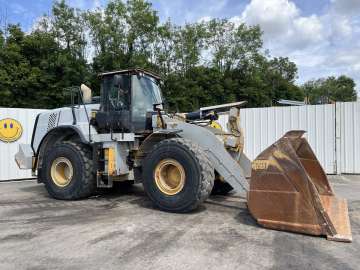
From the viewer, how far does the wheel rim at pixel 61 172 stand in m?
7.15

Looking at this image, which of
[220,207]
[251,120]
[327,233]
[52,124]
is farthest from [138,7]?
[327,233]

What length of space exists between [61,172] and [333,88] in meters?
67.3

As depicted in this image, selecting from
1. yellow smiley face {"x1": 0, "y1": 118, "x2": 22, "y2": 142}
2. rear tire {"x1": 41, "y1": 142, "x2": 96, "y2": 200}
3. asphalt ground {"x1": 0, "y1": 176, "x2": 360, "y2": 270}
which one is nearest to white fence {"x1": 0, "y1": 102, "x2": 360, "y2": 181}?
yellow smiley face {"x1": 0, "y1": 118, "x2": 22, "y2": 142}

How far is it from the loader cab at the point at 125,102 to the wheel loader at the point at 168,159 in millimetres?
19

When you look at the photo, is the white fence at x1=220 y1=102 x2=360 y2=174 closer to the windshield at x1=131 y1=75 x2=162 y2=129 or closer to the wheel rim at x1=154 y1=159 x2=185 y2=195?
the windshield at x1=131 y1=75 x2=162 y2=129

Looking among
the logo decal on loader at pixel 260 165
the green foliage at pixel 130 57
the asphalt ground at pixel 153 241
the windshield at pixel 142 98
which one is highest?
the green foliage at pixel 130 57

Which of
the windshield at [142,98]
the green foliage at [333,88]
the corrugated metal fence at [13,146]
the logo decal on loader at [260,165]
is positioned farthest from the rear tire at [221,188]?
the green foliage at [333,88]

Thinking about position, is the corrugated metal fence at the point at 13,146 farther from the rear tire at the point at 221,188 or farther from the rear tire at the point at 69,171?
the rear tire at the point at 221,188

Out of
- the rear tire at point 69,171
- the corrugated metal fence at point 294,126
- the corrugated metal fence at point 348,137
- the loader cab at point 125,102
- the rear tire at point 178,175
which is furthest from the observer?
the corrugated metal fence at point 294,126

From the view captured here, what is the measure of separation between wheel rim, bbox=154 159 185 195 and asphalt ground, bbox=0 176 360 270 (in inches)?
16.6

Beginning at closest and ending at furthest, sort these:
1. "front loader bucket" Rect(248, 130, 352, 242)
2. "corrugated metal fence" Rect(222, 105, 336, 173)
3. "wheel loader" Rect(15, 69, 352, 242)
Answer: "front loader bucket" Rect(248, 130, 352, 242)
"wheel loader" Rect(15, 69, 352, 242)
"corrugated metal fence" Rect(222, 105, 336, 173)

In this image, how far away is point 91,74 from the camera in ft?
79.9

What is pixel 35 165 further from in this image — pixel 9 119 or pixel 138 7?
pixel 138 7

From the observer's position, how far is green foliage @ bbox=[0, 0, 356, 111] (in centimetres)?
2277
